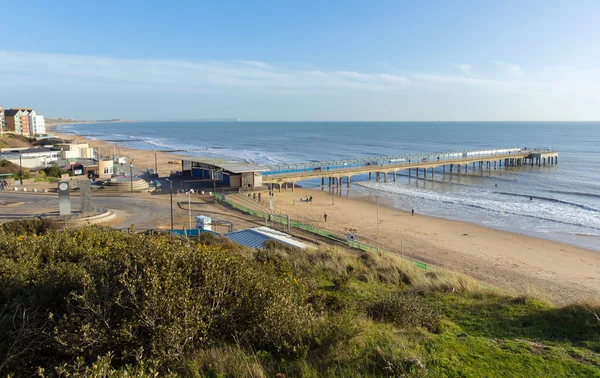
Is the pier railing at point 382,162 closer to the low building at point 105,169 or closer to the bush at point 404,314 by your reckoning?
the low building at point 105,169

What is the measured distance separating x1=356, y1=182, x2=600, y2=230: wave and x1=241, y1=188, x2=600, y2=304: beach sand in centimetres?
684

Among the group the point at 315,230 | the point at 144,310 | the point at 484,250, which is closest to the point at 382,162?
the point at 484,250

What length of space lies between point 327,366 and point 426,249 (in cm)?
2153

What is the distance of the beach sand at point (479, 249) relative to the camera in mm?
20203

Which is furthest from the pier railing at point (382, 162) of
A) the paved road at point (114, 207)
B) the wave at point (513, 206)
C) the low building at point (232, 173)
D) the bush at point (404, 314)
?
the bush at point (404, 314)

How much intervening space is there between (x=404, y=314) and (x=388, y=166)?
48405mm

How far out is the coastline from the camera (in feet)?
66.1

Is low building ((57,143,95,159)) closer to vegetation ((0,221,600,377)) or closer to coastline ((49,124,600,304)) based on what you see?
coastline ((49,124,600,304))

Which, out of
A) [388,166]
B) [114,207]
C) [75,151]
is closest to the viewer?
[114,207]

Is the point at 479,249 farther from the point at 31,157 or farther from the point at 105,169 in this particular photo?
the point at 31,157

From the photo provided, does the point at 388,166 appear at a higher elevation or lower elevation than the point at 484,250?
higher

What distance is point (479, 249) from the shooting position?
86.0ft

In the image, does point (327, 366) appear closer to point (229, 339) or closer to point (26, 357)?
point (229, 339)

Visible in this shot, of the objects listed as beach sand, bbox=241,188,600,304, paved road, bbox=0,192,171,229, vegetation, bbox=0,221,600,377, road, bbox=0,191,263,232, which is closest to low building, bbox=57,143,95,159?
road, bbox=0,191,263,232
